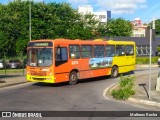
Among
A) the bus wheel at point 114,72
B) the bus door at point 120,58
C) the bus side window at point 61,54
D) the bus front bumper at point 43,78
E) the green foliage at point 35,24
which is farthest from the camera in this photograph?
the green foliage at point 35,24

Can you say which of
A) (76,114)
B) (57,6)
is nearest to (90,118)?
(76,114)

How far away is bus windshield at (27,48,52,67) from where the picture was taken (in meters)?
21.9

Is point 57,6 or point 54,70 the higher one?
point 57,6

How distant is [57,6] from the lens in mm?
66500

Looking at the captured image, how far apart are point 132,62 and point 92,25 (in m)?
45.4

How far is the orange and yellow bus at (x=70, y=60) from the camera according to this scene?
22.0 metres

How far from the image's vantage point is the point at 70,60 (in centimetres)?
2311

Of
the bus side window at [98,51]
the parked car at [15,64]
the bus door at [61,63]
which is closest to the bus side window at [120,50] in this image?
the bus side window at [98,51]

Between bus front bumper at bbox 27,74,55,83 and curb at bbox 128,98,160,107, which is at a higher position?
bus front bumper at bbox 27,74,55,83

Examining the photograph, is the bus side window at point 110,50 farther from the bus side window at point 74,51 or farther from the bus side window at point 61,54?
the bus side window at point 61,54

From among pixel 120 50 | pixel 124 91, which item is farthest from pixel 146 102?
pixel 120 50

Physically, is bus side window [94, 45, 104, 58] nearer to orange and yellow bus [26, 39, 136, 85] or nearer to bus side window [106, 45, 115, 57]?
orange and yellow bus [26, 39, 136, 85]

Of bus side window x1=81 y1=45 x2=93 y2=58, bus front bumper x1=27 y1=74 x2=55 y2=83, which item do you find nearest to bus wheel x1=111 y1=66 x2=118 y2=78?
bus side window x1=81 y1=45 x2=93 y2=58

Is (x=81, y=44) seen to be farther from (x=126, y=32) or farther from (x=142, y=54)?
(x=126, y=32)
